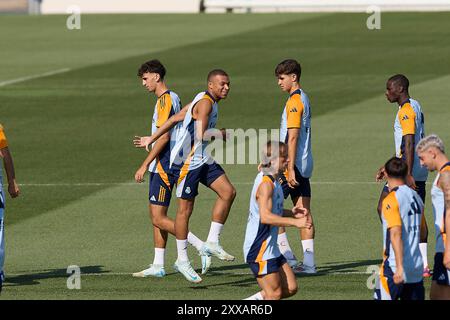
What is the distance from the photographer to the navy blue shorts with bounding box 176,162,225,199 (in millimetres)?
15938

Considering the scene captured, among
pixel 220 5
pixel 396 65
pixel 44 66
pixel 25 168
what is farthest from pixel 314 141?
pixel 220 5

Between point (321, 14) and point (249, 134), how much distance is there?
24182 millimetres

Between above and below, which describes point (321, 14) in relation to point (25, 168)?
above

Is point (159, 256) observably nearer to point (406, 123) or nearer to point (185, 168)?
point (185, 168)

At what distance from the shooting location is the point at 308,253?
53.1 ft

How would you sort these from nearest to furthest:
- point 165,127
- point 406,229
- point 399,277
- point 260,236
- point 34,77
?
point 399,277, point 406,229, point 260,236, point 165,127, point 34,77

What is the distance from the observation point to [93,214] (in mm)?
20312

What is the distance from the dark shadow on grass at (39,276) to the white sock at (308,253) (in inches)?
104

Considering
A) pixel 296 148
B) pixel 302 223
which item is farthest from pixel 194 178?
pixel 302 223

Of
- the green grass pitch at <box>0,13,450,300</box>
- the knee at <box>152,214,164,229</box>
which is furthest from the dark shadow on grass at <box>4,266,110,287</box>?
the knee at <box>152,214,164,229</box>

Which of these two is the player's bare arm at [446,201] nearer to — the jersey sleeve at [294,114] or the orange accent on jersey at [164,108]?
the jersey sleeve at [294,114]

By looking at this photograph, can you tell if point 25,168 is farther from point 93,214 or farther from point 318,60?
point 318,60

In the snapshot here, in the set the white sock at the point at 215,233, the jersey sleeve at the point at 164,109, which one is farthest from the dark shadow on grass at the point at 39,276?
the jersey sleeve at the point at 164,109

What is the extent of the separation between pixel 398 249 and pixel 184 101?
20644 mm
